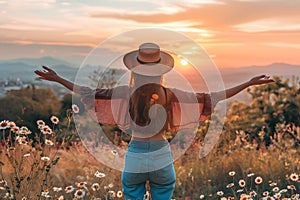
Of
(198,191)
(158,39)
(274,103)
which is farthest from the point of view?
(274,103)

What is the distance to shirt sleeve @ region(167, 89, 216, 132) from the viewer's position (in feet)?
10.1

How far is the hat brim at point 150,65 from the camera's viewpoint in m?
2.98

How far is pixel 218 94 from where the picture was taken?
3.13m

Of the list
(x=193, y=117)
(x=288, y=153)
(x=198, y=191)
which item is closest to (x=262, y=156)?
(x=288, y=153)

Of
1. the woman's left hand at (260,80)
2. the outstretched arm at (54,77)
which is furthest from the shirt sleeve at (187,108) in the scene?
the outstretched arm at (54,77)

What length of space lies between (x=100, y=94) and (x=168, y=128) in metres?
0.48

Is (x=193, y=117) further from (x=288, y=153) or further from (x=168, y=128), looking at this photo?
(x=288, y=153)

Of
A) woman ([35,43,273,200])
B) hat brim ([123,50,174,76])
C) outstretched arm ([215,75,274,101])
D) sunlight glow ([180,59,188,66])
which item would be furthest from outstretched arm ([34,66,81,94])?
outstretched arm ([215,75,274,101])

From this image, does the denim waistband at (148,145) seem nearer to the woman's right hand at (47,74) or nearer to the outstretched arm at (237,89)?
the outstretched arm at (237,89)

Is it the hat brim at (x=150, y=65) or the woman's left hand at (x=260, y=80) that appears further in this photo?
the woman's left hand at (x=260, y=80)

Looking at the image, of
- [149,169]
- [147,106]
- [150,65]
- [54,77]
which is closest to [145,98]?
[147,106]

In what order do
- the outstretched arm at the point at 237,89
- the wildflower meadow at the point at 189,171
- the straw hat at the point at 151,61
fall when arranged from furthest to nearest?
the wildflower meadow at the point at 189,171
the outstretched arm at the point at 237,89
the straw hat at the point at 151,61

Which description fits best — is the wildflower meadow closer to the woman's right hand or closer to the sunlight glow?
the woman's right hand

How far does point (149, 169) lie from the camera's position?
3088mm
